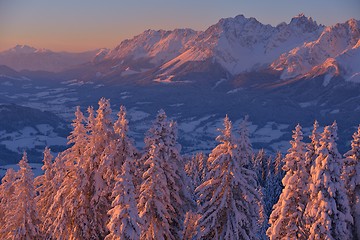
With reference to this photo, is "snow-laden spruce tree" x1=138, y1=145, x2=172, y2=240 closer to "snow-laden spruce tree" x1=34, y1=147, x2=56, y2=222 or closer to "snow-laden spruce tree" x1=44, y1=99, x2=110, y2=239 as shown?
"snow-laden spruce tree" x1=44, y1=99, x2=110, y2=239

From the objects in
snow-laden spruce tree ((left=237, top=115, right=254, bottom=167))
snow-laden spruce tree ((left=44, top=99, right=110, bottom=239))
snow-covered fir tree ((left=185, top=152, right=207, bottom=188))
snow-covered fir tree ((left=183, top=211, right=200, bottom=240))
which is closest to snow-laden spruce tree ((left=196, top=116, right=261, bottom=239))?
snow-laden spruce tree ((left=237, top=115, right=254, bottom=167))

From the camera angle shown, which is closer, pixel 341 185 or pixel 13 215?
pixel 341 185

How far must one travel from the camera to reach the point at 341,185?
74.3 ft

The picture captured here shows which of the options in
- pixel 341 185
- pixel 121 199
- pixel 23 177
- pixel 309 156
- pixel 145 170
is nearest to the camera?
pixel 121 199

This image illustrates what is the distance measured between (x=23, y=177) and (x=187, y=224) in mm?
10615

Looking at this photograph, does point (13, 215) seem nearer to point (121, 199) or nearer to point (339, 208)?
point (121, 199)

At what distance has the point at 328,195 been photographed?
74.3ft

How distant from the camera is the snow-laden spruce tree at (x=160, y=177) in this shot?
79.2 ft

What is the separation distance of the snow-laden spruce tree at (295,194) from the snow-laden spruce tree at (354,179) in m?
2.65

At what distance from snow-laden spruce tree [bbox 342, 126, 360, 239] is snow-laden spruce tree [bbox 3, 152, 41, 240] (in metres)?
18.1

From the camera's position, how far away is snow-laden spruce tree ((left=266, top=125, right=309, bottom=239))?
24.0 metres

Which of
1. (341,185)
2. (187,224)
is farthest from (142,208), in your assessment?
(341,185)

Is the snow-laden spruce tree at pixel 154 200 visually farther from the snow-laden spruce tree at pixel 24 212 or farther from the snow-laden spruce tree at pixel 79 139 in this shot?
the snow-laden spruce tree at pixel 24 212

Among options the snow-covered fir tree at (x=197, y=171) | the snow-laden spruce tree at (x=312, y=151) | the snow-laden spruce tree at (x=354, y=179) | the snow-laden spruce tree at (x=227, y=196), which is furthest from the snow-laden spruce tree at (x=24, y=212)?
the snow-covered fir tree at (x=197, y=171)
